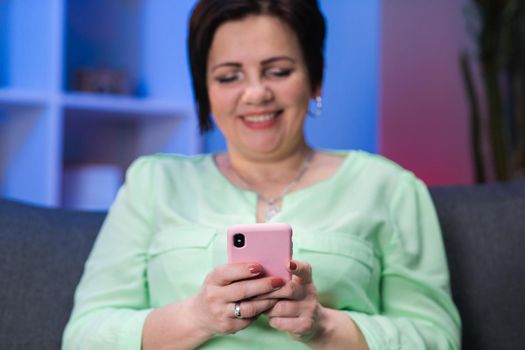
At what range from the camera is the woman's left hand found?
3.19 feet

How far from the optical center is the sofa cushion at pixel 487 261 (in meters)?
1.33

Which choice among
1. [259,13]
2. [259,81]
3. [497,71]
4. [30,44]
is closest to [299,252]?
[259,81]

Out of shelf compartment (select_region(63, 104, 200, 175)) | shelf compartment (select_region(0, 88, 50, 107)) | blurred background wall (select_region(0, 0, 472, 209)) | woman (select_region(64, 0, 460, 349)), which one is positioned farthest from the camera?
shelf compartment (select_region(63, 104, 200, 175))

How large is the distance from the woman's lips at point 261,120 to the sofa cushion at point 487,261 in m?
0.37

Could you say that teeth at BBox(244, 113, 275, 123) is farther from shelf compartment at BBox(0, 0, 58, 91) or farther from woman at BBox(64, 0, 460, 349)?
shelf compartment at BBox(0, 0, 58, 91)

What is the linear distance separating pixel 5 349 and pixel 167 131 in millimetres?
1141

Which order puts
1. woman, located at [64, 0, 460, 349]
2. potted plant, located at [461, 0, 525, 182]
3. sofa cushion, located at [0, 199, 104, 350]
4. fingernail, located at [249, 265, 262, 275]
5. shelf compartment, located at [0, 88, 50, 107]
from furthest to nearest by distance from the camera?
1. potted plant, located at [461, 0, 525, 182]
2. shelf compartment, located at [0, 88, 50, 107]
3. sofa cushion, located at [0, 199, 104, 350]
4. woman, located at [64, 0, 460, 349]
5. fingernail, located at [249, 265, 262, 275]

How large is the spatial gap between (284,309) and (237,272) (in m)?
0.10

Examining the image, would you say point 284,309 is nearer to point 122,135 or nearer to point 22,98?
point 22,98

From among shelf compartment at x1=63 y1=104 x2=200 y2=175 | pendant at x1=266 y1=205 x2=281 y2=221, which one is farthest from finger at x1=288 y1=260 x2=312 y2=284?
shelf compartment at x1=63 y1=104 x2=200 y2=175

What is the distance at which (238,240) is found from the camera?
3.11ft

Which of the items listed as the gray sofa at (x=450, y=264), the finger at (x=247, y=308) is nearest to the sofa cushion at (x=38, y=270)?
the gray sofa at (x=450, y=264)

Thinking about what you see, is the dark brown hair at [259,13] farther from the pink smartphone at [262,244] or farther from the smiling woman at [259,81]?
the pink smartphone at [262,244]

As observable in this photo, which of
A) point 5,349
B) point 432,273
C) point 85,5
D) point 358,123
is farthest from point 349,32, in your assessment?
point 5,349
